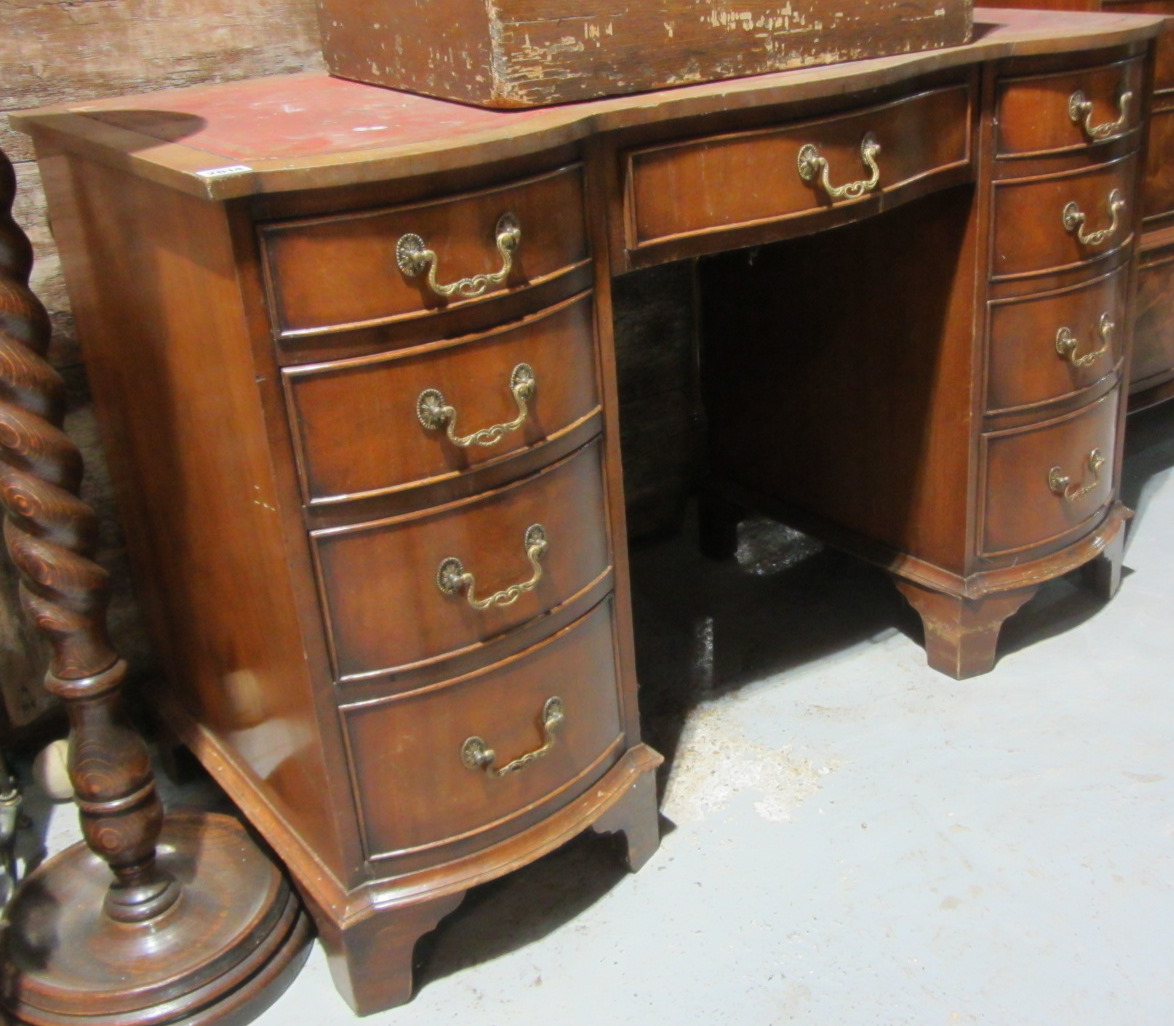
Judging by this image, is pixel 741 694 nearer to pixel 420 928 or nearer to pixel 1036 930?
pixel 1036 930

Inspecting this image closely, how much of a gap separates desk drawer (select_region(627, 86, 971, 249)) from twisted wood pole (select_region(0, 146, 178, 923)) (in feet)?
1.99

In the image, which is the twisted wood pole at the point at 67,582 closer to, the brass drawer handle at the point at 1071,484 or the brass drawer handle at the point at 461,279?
the brass drawer handle at the point at 461,279

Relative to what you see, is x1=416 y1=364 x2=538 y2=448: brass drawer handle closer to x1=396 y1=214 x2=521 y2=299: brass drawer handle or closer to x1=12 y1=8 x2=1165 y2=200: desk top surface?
x1=396 y1=214 x2=521 y2=299: brass drawer handle

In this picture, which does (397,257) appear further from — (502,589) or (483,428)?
(502,589)

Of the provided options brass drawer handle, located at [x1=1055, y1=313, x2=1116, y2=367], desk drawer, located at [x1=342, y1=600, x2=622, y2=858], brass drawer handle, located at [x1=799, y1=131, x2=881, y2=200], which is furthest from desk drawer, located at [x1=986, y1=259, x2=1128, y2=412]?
desk drawer, located at [x1=342, y1=600, x2=622, y2=858]

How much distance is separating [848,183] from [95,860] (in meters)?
1.22

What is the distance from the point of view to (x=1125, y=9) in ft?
7.20

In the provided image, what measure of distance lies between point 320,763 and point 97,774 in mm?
252

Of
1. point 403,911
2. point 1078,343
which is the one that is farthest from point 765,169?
point 403,911

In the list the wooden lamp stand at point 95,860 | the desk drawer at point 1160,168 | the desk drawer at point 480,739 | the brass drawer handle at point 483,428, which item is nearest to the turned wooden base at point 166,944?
the wooden lamp stand at point 95,860

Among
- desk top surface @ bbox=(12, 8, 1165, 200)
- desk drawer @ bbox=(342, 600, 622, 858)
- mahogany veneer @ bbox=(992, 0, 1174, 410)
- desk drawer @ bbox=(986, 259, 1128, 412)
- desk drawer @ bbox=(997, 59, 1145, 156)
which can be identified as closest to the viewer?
desk top surface @ bbox=(12, 8, 1165, 200)

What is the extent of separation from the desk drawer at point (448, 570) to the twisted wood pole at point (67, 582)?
27cm

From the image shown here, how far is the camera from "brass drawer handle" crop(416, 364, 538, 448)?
1205 mm

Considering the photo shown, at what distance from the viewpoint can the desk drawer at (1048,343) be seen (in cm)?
179
